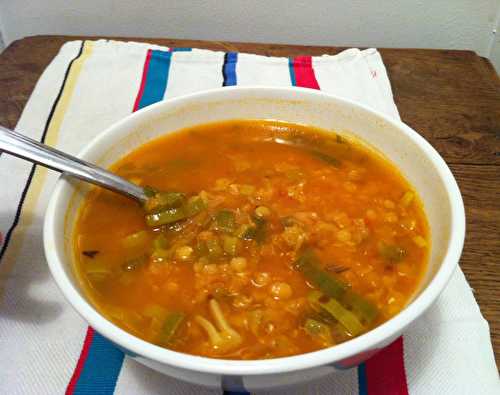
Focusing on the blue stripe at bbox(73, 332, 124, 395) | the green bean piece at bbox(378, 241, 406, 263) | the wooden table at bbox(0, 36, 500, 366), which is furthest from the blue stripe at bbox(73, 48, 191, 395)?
the wooden table at bbox(0, 36, 500, 366)

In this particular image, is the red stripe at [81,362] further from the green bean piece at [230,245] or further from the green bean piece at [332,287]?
the green bean piece at [332,287]

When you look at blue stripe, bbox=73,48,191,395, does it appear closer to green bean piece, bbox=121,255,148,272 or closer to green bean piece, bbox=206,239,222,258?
green bean piece, bbox=121,255,148,272

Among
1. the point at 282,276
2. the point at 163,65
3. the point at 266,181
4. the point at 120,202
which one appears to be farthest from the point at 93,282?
the point at 163,65

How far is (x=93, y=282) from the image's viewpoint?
5.51 ft

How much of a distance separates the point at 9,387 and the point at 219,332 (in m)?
0.70

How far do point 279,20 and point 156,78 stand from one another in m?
1.21

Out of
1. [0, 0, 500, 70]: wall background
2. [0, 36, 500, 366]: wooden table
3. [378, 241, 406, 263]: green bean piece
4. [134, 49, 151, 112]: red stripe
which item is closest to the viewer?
[378, 241, 406, 263]: green bean piece

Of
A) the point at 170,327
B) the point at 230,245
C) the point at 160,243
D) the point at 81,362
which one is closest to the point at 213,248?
the point at 230,245

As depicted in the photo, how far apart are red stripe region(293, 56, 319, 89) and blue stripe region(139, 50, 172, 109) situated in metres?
0.74

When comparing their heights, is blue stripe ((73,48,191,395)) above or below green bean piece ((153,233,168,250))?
below

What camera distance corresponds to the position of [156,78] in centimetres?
301

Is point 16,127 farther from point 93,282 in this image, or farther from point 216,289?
point 216,289

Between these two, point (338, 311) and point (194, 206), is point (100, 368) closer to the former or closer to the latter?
point (194, 206)

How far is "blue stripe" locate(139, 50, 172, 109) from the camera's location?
2.88 metres
